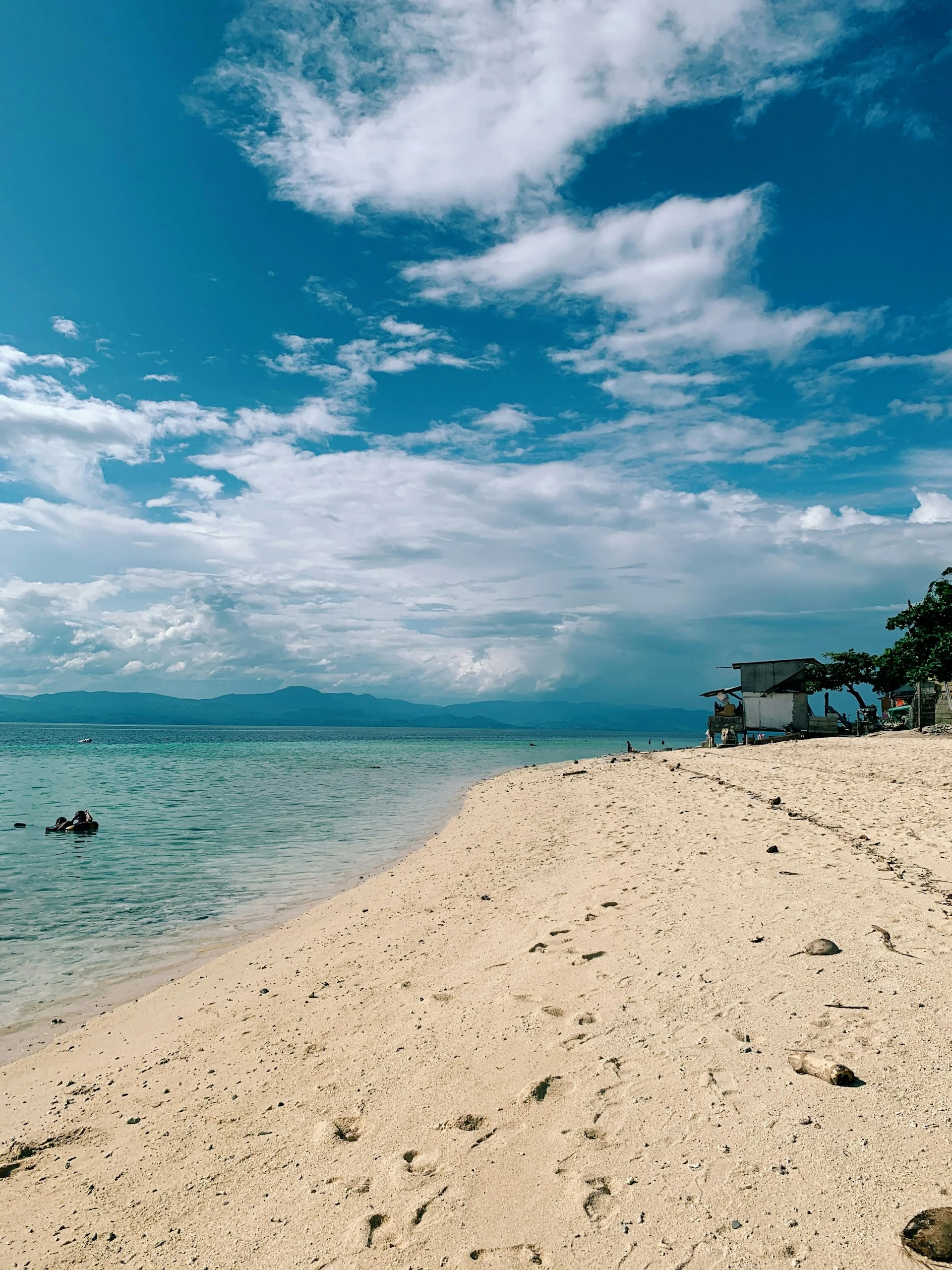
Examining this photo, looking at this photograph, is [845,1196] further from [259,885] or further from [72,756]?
[72,756]

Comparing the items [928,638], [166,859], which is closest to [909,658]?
[928,638]

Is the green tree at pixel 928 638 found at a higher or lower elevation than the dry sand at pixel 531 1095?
higher

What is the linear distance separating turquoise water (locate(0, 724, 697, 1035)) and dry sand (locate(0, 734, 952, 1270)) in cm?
170

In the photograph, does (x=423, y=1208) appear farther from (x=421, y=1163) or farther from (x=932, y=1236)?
(x=932, y=1236)

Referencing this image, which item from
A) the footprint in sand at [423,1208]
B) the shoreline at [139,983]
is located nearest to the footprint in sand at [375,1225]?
the footprint in sand at [423,1208]

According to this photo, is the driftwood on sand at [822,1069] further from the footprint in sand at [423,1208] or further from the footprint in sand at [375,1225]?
the footprint in sand at [375,1225]

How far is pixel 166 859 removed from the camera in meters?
17.6

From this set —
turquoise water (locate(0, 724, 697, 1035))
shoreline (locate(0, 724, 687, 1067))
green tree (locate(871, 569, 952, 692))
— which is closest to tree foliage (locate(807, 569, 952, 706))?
green tree (locate(871, 569, 952, 692))

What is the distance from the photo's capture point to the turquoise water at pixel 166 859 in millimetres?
10055

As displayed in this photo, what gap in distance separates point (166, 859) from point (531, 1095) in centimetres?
1567

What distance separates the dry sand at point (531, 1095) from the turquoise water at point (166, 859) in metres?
1.70

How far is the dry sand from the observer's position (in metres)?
3.50

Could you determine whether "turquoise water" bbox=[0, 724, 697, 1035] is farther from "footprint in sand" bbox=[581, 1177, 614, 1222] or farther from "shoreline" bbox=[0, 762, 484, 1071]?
"footprint in sand" bbox=[581, 1177, 614, 1222]

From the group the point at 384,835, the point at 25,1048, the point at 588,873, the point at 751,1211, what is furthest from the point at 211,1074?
the point at 384,835
